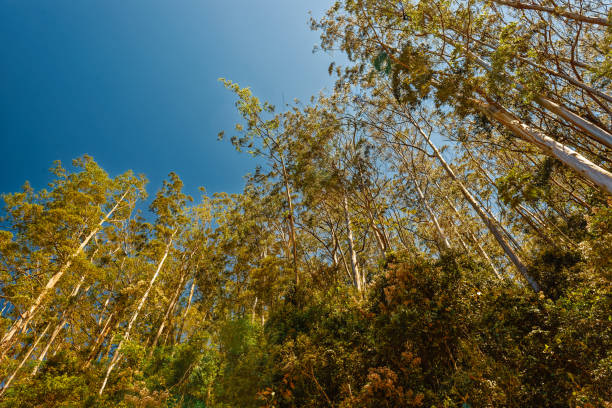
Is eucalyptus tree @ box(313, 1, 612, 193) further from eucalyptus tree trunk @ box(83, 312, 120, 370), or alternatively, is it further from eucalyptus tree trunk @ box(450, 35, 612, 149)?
eucalyptus tree trunk @ box(83, 312, 120, 370)

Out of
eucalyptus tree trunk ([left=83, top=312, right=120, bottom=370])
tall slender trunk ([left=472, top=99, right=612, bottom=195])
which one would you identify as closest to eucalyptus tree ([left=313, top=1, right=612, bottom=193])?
tall slender trunk ([left=472, top=99, right=612, bottom=195])

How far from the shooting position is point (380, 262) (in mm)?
8547

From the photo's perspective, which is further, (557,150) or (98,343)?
(98,343)

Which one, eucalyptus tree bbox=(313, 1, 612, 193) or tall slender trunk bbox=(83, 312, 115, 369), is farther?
tall slender trunk bbox=(83, 312, 115, 369)

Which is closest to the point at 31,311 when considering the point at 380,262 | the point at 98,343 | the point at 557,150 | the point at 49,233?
the point at 49,233

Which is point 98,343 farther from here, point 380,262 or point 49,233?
point 380,262

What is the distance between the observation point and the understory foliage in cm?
493

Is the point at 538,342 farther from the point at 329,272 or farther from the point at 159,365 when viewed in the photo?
the point at 159,365

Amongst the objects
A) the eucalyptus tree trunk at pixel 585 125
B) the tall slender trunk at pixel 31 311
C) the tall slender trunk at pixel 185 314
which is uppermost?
the tall slender trunk at pixel 185 314

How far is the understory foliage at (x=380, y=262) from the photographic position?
4930 mm

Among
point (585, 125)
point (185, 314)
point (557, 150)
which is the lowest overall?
point (557, 150)

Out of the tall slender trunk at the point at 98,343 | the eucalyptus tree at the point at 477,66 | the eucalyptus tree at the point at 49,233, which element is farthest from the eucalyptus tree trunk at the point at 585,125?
the tall slender trunk at the point at 98,343

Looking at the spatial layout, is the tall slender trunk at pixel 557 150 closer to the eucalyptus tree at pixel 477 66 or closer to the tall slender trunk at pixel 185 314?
the eucalyptus tree at pixel 477 66

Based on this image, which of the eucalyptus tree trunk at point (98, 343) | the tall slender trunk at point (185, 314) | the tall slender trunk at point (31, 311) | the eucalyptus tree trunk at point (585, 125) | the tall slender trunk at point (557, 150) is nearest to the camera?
the tall slender trunk at point (557, 150)
